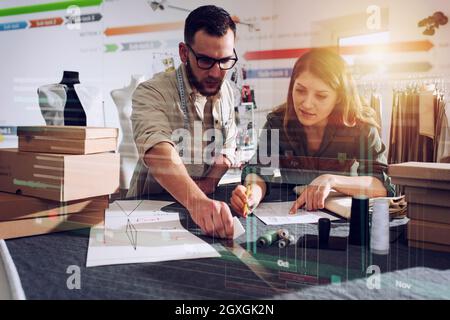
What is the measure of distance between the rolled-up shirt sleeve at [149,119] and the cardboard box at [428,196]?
63 cm

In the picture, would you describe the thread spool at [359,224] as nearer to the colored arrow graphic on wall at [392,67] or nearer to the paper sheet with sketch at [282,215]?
the paper sheet with sketch at [282,215]

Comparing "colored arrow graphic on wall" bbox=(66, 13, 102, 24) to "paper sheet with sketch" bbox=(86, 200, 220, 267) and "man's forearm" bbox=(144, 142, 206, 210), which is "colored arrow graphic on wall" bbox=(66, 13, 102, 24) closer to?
"man's forearm" bbox=(144, 142, 206, 210)

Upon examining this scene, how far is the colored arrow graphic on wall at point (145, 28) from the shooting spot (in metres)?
1.82

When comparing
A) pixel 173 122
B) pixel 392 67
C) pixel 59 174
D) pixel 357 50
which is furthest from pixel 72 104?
pixel 392 67

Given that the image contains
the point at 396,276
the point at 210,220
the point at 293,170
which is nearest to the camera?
the point at 396,276

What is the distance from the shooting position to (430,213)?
861 mm

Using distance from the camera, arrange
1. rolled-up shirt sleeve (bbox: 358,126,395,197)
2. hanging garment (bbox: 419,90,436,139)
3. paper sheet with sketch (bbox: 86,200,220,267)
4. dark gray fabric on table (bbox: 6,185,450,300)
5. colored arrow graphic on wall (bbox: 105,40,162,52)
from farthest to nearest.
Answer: hanging garment (bbox: 419,90,436,139) < colored arrow graphic on wall (bbox: 105,40,162,52) < rolled-up shirt sleeve (bbox: 358,126,395,197) < paper sheet with sketch (bbox: 86,200,220,267) < dark gray fabric on table (bbox: 6,185,450,300)

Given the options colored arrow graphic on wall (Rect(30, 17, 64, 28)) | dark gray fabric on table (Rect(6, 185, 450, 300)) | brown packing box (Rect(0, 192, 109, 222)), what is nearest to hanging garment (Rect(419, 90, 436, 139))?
dark gray fabric on table (Rect(6, 185, 450, 300))

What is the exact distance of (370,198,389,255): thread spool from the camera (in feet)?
2.65

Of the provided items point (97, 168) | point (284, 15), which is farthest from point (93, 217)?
point (284, 15)

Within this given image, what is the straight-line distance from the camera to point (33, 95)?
1956 millimetres

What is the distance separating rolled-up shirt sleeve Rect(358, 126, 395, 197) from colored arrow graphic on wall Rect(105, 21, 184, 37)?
3.08ft
